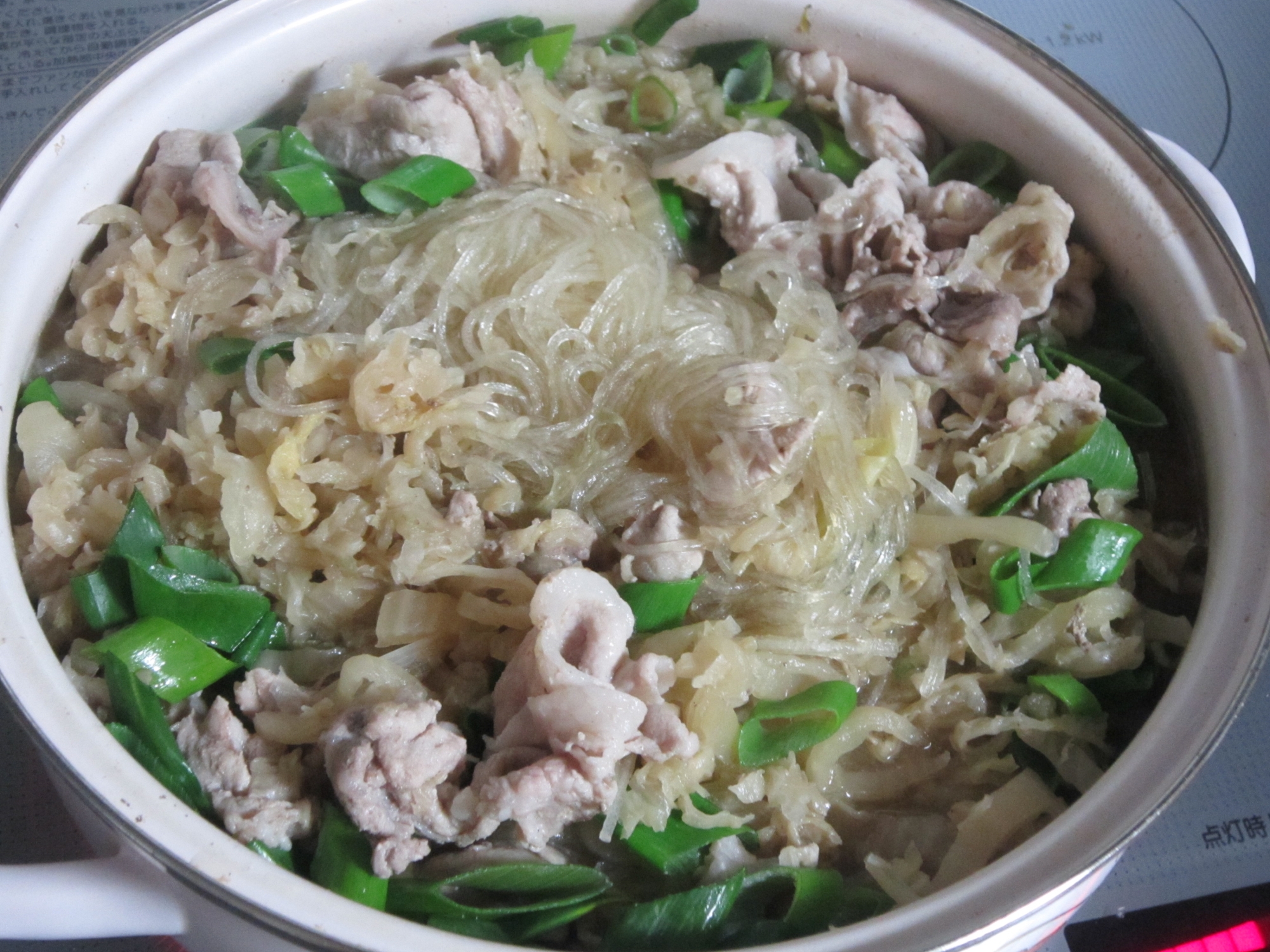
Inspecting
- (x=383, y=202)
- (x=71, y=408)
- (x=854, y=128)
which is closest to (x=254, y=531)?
(x=71, y=408)

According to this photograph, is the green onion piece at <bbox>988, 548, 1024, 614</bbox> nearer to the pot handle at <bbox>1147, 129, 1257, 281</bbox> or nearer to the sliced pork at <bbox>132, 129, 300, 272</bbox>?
the pot handle at <bbox>1147, 129, 1257, 281</bbox>

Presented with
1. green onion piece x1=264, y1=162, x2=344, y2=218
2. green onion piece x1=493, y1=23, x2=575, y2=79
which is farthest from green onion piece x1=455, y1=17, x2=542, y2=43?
green onion piece x1=264, y1=162, x2=344, y2=218

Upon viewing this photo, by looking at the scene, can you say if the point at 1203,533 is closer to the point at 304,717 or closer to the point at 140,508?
the point at 304,717

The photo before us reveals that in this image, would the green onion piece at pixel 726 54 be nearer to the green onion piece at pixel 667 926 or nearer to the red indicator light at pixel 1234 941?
the green onion piece at pixel 667 926

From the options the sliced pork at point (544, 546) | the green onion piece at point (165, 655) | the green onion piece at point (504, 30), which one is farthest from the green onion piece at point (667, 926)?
the green onion piece at point (504, 30)

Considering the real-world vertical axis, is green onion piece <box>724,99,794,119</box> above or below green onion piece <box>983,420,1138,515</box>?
above

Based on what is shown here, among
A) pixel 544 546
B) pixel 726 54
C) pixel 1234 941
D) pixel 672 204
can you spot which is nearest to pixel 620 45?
pixel 726 54
